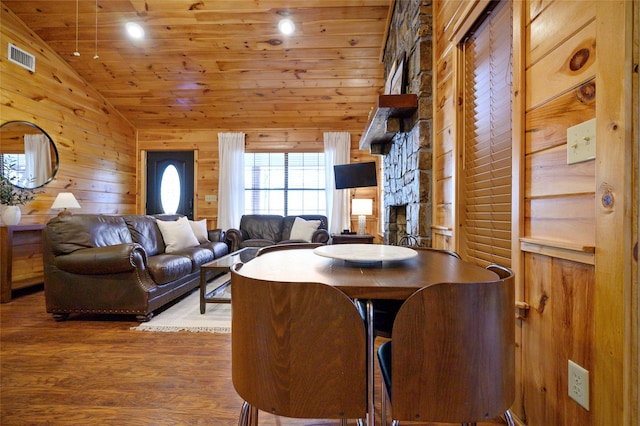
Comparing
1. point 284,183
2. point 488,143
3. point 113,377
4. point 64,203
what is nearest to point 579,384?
point 488,143

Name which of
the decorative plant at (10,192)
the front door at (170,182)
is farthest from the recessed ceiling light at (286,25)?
the decorative plant at (10,192)

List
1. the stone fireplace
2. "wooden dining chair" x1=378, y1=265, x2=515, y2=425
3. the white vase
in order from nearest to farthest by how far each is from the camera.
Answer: "wooden dining chair" x1=378, y1=265, x2=515, y2=425, the stone fireplace, the white vase

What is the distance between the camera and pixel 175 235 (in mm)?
3859

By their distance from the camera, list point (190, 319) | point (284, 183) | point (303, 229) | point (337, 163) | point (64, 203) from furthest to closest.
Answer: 1. point (284, 183)
2. point (337, 163)
3. point (303, 229)
4. point (64, 203)
5. point (190, 319)

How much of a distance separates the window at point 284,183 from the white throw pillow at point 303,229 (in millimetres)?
824

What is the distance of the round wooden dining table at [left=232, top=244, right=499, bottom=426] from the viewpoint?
82 cm

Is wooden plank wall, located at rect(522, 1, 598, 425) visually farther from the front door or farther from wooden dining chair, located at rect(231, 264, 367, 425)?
the front door

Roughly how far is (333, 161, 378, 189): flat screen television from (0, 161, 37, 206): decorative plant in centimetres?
384

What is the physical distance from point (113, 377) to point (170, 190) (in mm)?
4770

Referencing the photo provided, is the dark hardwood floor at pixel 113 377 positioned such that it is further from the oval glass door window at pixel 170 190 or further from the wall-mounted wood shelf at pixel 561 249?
the oval glass door window at pixel 170 190

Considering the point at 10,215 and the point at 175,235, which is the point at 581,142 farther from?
the point at 10,215

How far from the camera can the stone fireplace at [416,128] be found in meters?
2.52

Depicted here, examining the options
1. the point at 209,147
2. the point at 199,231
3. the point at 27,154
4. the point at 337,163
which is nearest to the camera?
the point at 27,154

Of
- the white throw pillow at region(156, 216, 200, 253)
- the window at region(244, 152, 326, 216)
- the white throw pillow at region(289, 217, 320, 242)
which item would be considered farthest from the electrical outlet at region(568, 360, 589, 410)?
the window at region(244, 152, 326, 216)
